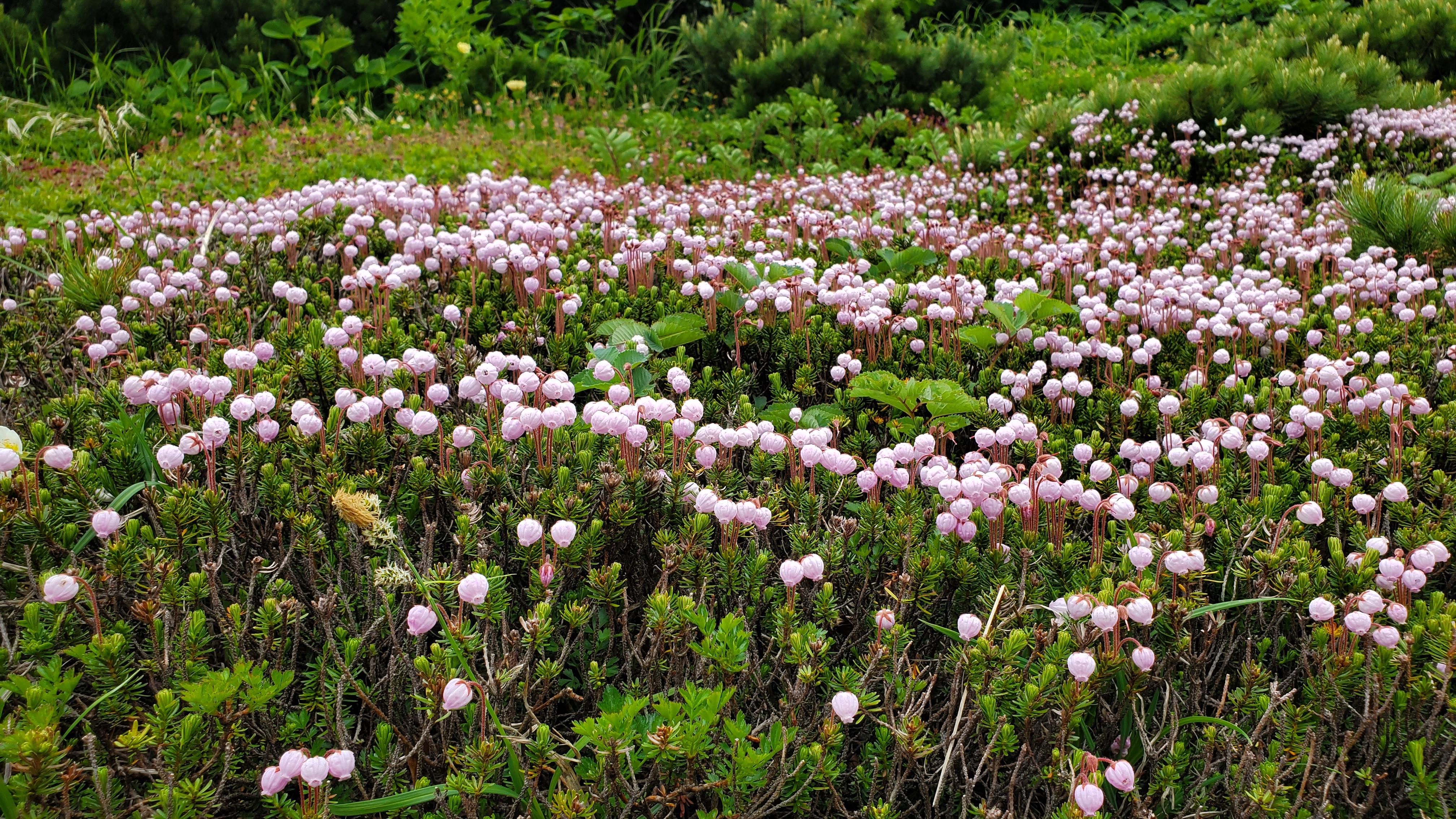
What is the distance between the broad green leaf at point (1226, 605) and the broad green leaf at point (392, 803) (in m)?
1.56

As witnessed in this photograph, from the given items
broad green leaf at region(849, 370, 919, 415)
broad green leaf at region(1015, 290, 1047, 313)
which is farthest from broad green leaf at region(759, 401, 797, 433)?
broad green leaf at region(1015, 290, 1047, 313)

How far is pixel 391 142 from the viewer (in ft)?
29.1

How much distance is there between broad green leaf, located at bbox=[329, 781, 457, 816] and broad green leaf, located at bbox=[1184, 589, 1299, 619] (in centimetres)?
156

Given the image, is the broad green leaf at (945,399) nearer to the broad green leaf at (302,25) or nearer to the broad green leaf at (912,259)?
the broad green leaf at (912,259)

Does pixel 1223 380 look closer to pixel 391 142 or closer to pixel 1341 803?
pixel 1341 803

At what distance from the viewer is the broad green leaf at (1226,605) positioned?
81.0 inches

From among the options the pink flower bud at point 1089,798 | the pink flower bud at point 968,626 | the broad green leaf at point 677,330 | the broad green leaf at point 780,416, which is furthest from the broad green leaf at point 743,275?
the pink flower bud at point 1089,798

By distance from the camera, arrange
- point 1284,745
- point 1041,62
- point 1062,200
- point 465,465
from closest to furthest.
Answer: point 1284,745 < point 465,465 < point 1062,200 < point 1041,62

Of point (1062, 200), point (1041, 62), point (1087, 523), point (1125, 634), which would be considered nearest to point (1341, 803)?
point (1125, 634)

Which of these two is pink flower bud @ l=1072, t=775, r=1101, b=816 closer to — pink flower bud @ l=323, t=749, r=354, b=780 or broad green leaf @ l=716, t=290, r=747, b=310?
pink flower bud @ l=323, t=749, r=354, b=780

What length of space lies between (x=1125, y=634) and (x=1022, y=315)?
1.96 meters

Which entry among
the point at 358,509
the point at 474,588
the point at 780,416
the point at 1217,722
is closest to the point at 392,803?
the point at 474,588

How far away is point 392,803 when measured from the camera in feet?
5.75

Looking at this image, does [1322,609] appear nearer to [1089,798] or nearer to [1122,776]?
[1122,776]
